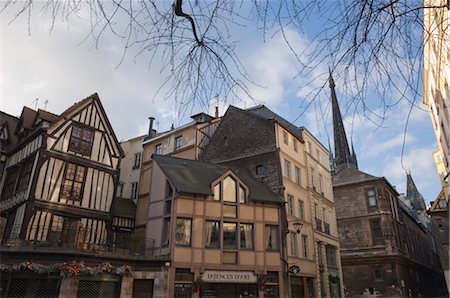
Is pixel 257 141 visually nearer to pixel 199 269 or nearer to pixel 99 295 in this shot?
pixel 199 269

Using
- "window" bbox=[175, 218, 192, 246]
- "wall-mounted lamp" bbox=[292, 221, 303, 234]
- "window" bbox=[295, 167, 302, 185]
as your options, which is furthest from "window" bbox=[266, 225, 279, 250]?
"window" bbox=[295, 167, 302, 185]

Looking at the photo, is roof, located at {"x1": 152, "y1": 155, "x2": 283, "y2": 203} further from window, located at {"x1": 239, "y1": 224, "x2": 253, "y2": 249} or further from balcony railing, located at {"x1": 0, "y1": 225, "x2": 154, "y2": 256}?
balcony railing, located at {"x1": 0, "y1": 225, "x2": 154, "y2": 256}

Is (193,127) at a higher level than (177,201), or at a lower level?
higher

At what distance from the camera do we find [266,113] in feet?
85.3

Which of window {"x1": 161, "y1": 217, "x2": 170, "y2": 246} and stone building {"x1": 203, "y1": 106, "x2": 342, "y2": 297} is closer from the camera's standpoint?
window {"x1": 161, "y1": 217, "x2": 170, "y2": 246}

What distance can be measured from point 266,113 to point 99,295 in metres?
16.4

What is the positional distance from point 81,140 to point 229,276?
1048cm

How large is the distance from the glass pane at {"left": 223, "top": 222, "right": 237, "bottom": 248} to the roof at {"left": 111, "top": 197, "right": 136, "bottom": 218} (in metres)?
6.97

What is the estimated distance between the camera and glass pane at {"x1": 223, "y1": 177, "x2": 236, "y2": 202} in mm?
18203

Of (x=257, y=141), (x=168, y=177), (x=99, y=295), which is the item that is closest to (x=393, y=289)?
(x=257, y=141)

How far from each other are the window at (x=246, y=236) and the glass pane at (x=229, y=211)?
2.23ft

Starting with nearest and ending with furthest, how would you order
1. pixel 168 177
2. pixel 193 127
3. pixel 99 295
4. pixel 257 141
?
pixel 99 295, pixel 168 177, pixel 257 141, pixel 193 127

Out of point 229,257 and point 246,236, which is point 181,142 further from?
point 229,257

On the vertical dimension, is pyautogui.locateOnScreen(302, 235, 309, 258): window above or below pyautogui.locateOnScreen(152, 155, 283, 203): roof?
below
